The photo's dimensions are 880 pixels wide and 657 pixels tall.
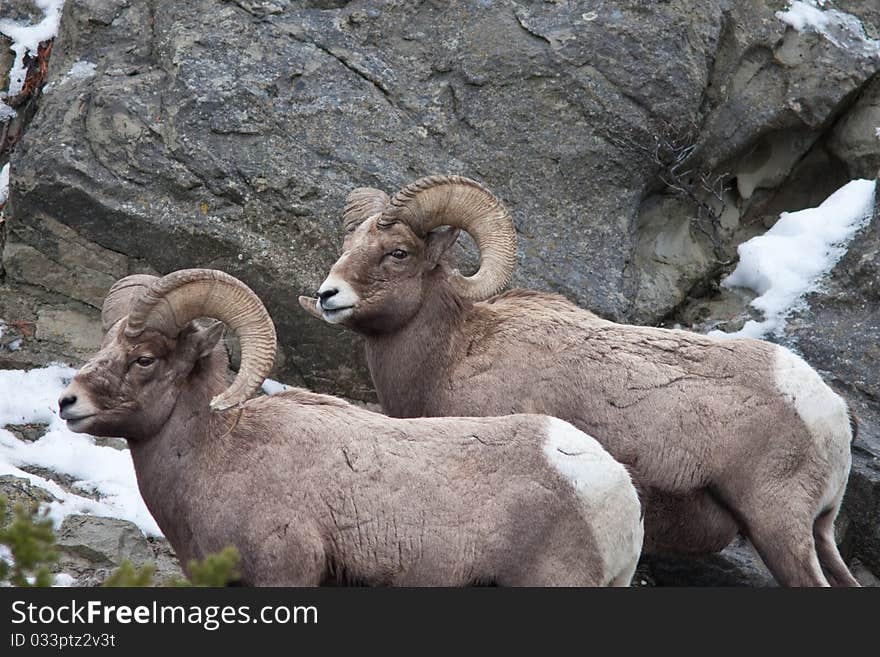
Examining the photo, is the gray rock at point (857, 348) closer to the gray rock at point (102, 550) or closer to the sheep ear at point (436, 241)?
the sheep ear at point (436, 241)

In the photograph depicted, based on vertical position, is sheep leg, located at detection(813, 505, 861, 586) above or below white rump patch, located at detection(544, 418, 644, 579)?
below

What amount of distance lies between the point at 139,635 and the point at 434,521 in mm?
2001

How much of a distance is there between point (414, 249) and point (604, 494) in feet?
8.47

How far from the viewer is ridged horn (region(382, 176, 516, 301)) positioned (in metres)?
9.85

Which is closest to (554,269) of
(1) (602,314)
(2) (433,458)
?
(1) (602,314)

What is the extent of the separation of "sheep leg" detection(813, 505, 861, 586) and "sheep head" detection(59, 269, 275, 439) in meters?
3.77

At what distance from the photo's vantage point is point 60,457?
11.1m

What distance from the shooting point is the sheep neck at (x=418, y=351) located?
992 cm

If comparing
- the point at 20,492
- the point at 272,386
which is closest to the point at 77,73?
the point at 272,386

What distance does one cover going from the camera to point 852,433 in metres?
9.88

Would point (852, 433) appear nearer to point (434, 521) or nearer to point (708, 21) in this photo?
point (434, 521)

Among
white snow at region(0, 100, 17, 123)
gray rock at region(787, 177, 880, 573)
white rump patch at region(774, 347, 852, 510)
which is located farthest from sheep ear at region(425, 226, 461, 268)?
white snow at region(0, 100, 17, 123)

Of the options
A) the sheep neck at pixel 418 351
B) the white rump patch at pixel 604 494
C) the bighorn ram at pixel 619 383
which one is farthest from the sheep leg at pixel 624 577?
the sheep neck at pixel 418 351

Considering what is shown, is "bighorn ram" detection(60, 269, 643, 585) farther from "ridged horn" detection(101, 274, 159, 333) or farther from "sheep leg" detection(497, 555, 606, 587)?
"ridged horn" detection(101, 274, 159, 333)
